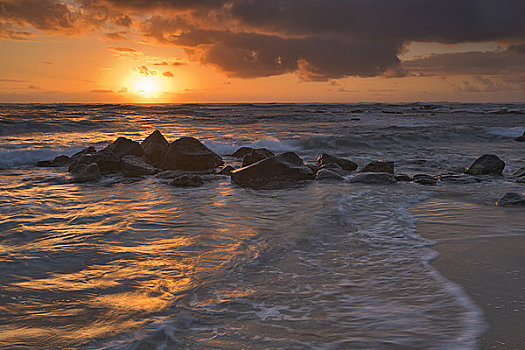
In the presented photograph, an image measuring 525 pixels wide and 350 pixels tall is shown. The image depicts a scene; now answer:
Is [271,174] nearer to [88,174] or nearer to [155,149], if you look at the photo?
[88,174]

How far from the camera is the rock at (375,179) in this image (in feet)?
24.8

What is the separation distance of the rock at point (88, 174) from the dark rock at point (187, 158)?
5.65 feet

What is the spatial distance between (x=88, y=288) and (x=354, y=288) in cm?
210

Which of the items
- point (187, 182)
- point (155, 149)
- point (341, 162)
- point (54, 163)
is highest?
point (155, 149)

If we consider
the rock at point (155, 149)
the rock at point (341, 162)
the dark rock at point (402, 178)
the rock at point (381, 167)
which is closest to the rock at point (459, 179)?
the dark rock at point (402, 178)

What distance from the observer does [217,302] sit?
9.05 ft

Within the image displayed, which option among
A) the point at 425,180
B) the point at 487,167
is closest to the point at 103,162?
the point at 425,180

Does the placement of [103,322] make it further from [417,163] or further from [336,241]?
[417,163]

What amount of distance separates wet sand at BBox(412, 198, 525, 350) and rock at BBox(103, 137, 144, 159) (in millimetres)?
7543

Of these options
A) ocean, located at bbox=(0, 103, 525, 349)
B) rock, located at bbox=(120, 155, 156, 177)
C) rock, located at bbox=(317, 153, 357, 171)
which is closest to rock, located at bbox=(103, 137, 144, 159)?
rock, located at bbox=(120, 155, 156, 177)

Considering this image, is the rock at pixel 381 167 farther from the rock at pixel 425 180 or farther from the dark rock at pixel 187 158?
the dark rock at pixel 187 158

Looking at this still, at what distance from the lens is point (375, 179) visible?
301 inches

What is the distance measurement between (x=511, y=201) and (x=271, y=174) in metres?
4.07

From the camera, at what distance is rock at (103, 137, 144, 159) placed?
33.2 ft
